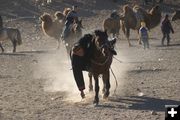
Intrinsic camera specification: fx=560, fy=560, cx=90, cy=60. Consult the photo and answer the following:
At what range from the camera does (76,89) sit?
1388 cm

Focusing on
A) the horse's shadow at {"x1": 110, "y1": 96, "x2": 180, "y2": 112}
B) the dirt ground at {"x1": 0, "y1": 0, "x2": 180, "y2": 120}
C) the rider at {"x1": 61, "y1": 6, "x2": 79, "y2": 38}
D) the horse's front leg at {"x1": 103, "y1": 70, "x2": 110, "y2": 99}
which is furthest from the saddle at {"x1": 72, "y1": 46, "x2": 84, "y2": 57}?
the rider at {"x1": 61, "y1": 6, "x2": 79, "y2": 38}

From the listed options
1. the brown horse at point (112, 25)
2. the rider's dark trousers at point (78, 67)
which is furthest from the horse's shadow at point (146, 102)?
the brown horse at point (112, 25)

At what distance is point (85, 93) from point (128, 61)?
22.4 feet

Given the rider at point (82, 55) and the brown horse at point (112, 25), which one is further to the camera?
the brown horse at point (112, 25)

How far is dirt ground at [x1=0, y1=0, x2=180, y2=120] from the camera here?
35.7ft

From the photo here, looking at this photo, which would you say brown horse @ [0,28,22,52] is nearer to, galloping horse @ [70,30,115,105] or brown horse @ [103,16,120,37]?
brown horse @ [103,16,120,37]

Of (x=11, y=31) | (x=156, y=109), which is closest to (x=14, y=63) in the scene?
(x=11, y=31)

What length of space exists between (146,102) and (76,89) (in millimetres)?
2594

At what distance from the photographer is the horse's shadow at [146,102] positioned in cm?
1116

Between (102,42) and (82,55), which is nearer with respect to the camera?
(102,42)

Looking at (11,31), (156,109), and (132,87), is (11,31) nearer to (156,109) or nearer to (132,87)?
(132,87)

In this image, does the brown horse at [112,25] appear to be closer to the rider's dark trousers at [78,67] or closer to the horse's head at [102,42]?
the rider's dark trousers at [78,67]

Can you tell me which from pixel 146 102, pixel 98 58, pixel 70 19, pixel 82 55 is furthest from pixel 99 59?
pixel 70 19

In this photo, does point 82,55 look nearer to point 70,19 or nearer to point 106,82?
point 106,82
